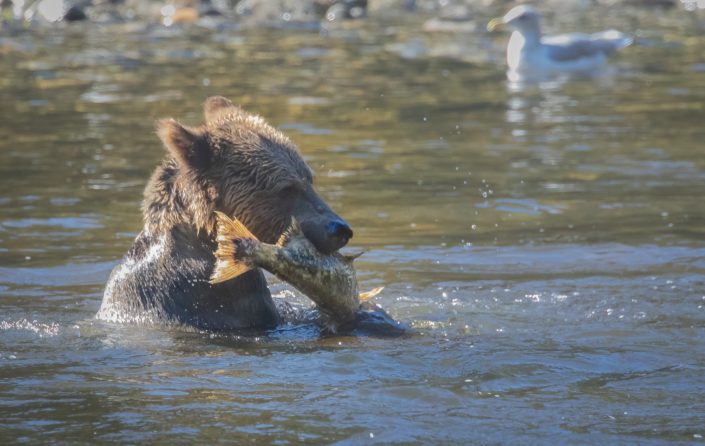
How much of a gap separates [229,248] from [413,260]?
3.40 meters

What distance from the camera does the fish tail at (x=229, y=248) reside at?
642cm

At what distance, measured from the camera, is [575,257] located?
9.51 m

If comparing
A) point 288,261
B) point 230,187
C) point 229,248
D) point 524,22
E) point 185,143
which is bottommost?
point 524,22

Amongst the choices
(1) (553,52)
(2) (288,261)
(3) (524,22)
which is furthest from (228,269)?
(3) (524,22)

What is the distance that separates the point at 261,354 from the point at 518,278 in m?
2.67

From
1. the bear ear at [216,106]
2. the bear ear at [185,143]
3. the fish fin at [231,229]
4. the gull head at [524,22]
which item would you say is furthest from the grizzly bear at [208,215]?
the gull head at [524,22]

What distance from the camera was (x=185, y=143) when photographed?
22.5 ft

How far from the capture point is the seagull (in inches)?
870

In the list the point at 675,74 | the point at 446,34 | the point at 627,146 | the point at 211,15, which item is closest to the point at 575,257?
the point at 627,146

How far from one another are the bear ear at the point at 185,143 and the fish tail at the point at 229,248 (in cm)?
53

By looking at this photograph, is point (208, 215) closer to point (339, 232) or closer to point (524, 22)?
point (339, 232)

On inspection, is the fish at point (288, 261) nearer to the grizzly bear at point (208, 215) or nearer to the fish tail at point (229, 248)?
the fish tail at point (229, 248)

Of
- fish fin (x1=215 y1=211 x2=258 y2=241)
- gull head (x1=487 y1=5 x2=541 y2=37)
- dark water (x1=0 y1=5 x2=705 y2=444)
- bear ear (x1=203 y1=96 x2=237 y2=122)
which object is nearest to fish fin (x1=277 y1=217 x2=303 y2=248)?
fish fin (x1=215 y1=211 x2=258 y2=241)

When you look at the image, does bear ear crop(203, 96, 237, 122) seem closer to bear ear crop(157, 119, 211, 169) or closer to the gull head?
bear ear crop(157, 119, 211, 169)
